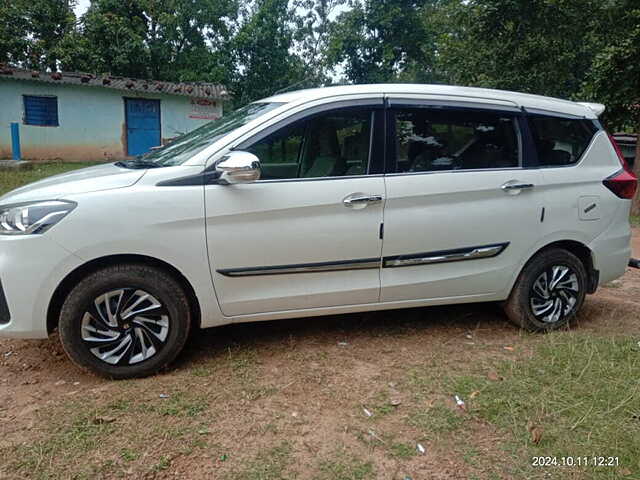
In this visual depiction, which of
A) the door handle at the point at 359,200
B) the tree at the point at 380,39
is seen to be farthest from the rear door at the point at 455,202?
the tree at the point at 380,39

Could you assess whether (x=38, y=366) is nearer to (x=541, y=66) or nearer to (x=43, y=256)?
(x=43, y=256)

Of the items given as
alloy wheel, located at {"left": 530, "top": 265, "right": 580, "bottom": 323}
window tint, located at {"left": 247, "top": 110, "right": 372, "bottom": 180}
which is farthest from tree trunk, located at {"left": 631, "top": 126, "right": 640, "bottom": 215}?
window tint, located at {"left": 247, "top": 110, "right": 372, "bottom": 180}

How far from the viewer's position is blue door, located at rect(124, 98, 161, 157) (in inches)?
699

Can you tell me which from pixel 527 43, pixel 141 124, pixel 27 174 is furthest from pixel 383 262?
pixel 141 124

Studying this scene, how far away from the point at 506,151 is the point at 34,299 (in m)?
3.24

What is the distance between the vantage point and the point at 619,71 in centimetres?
957

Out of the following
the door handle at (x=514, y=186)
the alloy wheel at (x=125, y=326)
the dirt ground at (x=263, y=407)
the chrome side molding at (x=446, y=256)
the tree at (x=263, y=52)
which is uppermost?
the tree at (x=263, y=52)

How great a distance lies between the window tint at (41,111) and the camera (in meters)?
16.2

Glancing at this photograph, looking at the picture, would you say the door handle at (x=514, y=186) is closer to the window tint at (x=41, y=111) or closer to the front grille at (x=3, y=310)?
the front grille at (x=3, y=310)

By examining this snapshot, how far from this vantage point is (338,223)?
3.22 meters

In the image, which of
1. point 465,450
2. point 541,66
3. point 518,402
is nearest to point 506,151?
point 518,402

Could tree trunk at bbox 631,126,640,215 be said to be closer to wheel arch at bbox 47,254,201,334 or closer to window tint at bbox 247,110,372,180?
window tint at bbox 247,110,372,180

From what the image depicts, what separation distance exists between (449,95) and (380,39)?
66.8ft

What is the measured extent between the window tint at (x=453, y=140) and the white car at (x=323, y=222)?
1 centimetres
